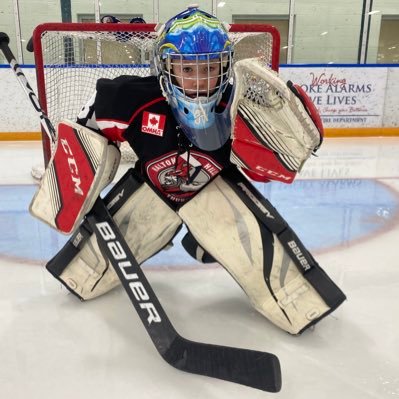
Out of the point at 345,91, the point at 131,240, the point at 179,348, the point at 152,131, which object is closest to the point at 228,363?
the point at 179,348

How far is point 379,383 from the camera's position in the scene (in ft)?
3.11

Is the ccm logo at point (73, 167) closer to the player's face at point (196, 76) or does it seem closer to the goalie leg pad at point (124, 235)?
the goalie leg pad at point (124, 235)

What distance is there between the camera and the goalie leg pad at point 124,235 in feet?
4.19

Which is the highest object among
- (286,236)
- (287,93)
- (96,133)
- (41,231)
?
(287,93)

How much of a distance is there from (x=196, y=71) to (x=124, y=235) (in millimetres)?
517

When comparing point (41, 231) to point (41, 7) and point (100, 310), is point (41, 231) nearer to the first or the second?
point (100, 310)

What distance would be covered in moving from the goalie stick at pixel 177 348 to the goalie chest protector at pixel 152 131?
0.21m

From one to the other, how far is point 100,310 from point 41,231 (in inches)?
31.3

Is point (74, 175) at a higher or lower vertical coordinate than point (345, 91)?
higher

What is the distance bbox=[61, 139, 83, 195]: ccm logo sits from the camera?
1.19m

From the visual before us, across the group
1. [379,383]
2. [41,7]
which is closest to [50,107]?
[379,383]

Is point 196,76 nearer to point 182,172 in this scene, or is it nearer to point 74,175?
point 182,172

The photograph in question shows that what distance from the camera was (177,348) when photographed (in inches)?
40.7

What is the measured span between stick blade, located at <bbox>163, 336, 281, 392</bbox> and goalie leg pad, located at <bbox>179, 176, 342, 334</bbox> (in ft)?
0.58
